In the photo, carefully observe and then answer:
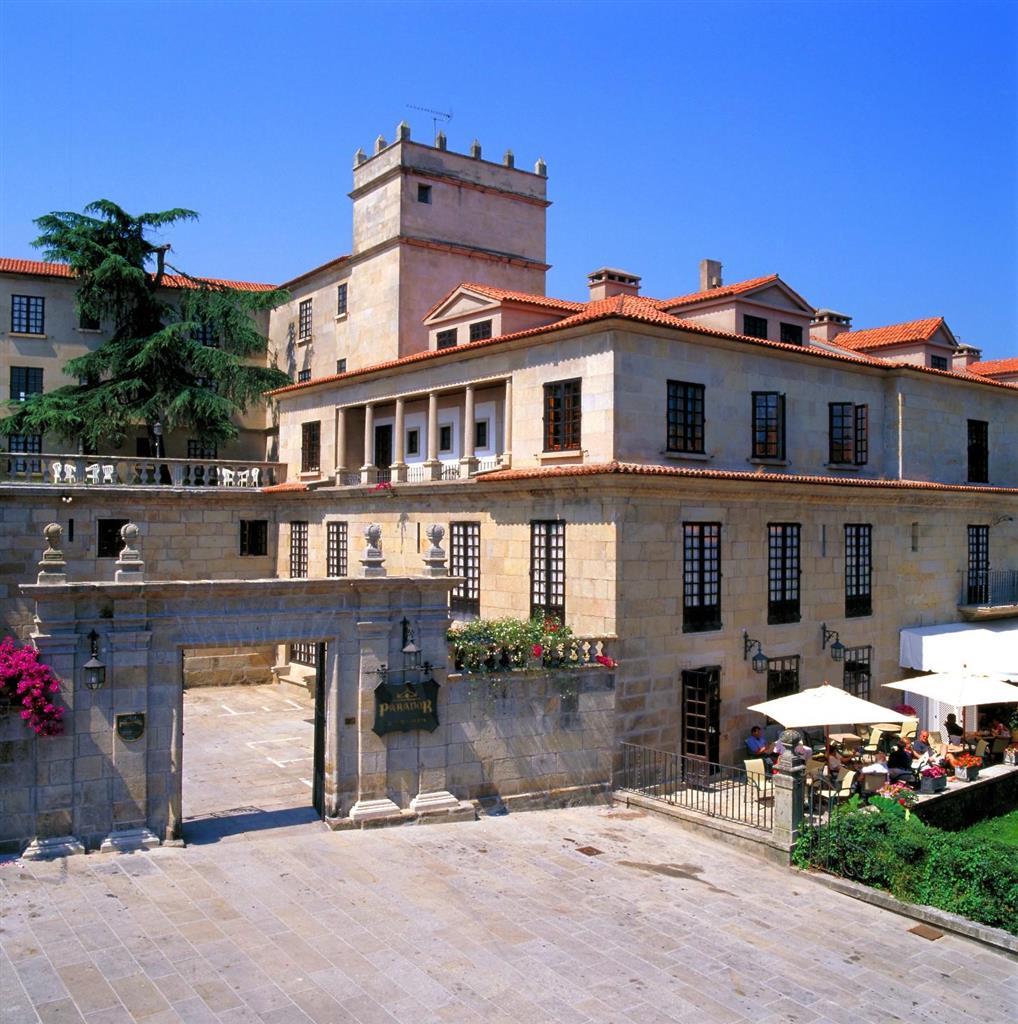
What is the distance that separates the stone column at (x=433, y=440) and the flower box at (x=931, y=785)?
1435 centimetres

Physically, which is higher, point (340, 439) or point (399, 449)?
point (340, 439)

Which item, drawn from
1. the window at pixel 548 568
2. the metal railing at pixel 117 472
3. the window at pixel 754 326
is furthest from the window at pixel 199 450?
the window at pixel 754 326

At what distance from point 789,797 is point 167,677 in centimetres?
1067

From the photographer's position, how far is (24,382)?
129 ft

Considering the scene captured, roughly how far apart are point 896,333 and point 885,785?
18.1 metres

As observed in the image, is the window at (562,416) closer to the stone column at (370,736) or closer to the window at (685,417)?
the window at (685,417)

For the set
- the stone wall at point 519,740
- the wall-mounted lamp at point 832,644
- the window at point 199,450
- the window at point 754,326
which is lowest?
the stone wall at point 519,740

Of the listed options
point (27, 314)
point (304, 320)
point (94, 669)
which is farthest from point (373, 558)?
point (27, 314)

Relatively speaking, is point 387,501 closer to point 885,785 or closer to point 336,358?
point 336,358

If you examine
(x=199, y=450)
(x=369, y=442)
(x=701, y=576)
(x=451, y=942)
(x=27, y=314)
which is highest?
(x=27, y=314)

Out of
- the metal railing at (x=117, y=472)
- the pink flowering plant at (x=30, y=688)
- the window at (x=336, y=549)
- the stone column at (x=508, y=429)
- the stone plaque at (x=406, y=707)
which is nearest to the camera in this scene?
the pink flowering plant at (x=30, y=688)

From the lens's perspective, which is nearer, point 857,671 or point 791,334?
point 857,671

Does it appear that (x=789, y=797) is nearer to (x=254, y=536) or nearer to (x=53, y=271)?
(x=254, y=536)

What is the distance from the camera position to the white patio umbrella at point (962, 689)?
22.1m
